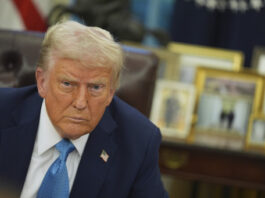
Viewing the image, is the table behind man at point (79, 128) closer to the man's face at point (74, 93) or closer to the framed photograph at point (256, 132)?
the man's face at point (74, 93)

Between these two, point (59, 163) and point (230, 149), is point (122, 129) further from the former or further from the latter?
point (230, 149)

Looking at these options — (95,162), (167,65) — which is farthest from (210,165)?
(95,162)

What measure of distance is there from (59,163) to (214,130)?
153 cm

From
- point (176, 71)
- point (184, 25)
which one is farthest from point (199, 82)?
point (184, 25)

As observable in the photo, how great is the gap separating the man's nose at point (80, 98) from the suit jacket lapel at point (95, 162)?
267 mm

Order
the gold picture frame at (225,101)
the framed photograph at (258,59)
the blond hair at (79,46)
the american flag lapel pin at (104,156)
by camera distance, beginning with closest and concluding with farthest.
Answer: the blond hair at (79,46) → the american flag lapel pin at (104,156) → the gold picture frame at (225,101) → the framed photograph at (258,59)

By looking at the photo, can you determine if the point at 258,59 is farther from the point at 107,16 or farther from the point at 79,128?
the point at 79,128

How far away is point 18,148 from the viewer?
162cm

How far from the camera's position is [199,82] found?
9.99ft

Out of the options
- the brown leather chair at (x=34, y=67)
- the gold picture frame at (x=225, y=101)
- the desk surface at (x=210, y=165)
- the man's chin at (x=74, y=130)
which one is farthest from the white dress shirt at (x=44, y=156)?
the gold picture frame at (x=225, y=101)

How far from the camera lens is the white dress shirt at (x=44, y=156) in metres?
1.61

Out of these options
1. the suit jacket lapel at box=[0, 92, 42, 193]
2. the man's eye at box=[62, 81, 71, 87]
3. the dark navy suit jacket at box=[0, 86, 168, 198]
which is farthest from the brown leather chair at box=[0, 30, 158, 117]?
the man's eye at box=[62, 81, 71, 87]

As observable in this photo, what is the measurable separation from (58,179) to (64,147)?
100 mm

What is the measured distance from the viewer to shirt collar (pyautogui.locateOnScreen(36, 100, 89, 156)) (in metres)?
1.62
